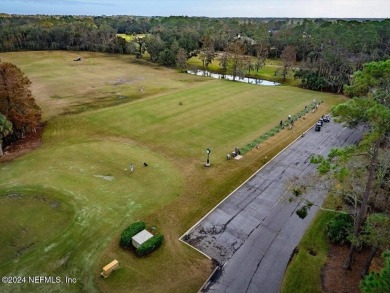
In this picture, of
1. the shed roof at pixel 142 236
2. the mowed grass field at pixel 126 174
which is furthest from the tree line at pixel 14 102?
the shed roof at pixel 142 236

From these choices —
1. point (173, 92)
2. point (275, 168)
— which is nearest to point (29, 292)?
point (275, 168)

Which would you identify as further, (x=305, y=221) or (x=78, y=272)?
(x=305, y=221)

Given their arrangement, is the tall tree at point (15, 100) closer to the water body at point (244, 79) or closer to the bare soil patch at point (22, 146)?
the bare soil patch at point (22, 146)

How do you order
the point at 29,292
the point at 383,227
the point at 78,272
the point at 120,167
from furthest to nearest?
the point at 120,167, the point at 78,272, the point at 29,292, the point at 383,227

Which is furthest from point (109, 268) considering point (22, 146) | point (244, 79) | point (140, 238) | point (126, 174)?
point (244, 79)

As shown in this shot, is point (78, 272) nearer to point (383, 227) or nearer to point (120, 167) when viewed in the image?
point (120, 167)

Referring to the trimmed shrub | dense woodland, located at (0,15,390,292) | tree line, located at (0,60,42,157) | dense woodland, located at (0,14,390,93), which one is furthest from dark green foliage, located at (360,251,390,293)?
dense woodland, located at (0,14,390,93)
